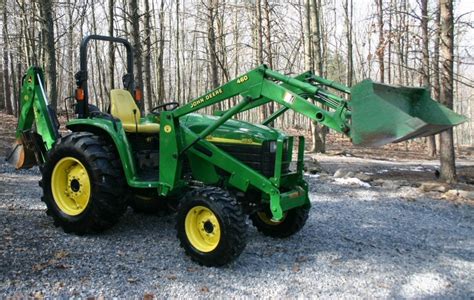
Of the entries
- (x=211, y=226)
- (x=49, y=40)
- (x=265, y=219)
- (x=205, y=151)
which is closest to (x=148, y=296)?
(x=211, y=226)

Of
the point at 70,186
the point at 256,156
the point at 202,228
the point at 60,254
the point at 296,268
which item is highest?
the point at 256,156

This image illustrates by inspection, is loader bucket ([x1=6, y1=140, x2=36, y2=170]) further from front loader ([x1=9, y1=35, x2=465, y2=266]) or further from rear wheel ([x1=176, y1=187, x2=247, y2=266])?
rear wheel ([x1=176, y1=187, x2=247, y2=266])

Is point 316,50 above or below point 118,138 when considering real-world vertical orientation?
above

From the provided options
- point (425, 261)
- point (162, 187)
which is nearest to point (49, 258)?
point (162, 187)

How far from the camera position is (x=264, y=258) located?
4625 millimetres

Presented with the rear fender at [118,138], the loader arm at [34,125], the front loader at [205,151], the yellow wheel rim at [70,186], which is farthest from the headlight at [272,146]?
the loader arm at [34,125]

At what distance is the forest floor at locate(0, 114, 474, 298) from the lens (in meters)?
3.82

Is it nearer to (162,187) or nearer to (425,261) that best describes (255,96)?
(162,187)

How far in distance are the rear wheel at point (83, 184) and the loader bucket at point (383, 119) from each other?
8.72ft

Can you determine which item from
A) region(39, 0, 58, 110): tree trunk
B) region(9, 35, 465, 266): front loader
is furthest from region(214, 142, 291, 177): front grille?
region(39, 0, 58, 110): tree trunk

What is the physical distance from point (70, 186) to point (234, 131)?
81.1 inches

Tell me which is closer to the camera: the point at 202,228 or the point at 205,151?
the point at 202,228

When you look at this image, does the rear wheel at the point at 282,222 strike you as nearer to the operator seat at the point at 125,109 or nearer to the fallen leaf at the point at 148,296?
the operator seat at the point at 125,109

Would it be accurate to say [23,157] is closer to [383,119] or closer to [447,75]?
[383,119]
